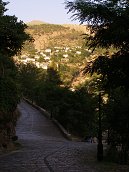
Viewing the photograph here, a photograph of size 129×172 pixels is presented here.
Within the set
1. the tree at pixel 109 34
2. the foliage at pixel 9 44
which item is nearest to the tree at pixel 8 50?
the foliage at pixel 9 44

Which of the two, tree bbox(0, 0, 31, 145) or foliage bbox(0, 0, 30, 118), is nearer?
foliage bbox(0, 0, 30, 118)

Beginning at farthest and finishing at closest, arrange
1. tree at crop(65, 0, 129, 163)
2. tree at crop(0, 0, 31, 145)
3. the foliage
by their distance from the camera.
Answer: tree at crop(0, 0, 31, 145)
the foliage
tree at crop(65, 0, 129, 163)

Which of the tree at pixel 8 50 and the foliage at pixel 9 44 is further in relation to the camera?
the tree at pixel 8 50

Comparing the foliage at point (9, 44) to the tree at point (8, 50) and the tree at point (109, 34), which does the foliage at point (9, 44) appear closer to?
the tree at point (8, 50)

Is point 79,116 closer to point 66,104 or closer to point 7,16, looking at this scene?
point 66,104

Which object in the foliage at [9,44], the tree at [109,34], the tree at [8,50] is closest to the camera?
the tree at [109,34]

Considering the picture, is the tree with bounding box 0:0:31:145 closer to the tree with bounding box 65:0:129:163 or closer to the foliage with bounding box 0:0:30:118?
the foliage with bounding box 0:0:30:118

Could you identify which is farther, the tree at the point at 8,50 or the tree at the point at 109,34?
the tree at the point at 8,50

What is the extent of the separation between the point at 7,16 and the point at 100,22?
434 inches

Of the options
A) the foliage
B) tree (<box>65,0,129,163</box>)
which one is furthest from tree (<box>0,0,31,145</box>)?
tree (<box>65,0,129,163</box>)

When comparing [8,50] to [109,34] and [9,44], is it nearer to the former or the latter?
[9,44]

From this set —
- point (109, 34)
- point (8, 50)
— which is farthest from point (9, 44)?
point (109, 34)

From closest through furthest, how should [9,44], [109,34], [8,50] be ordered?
[109,34] → [9,44] → [8,50]

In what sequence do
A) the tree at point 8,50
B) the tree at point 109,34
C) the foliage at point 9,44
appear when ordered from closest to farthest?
the tree at point 109,34, the foliage at point 9,44, the tree at point 8,50
